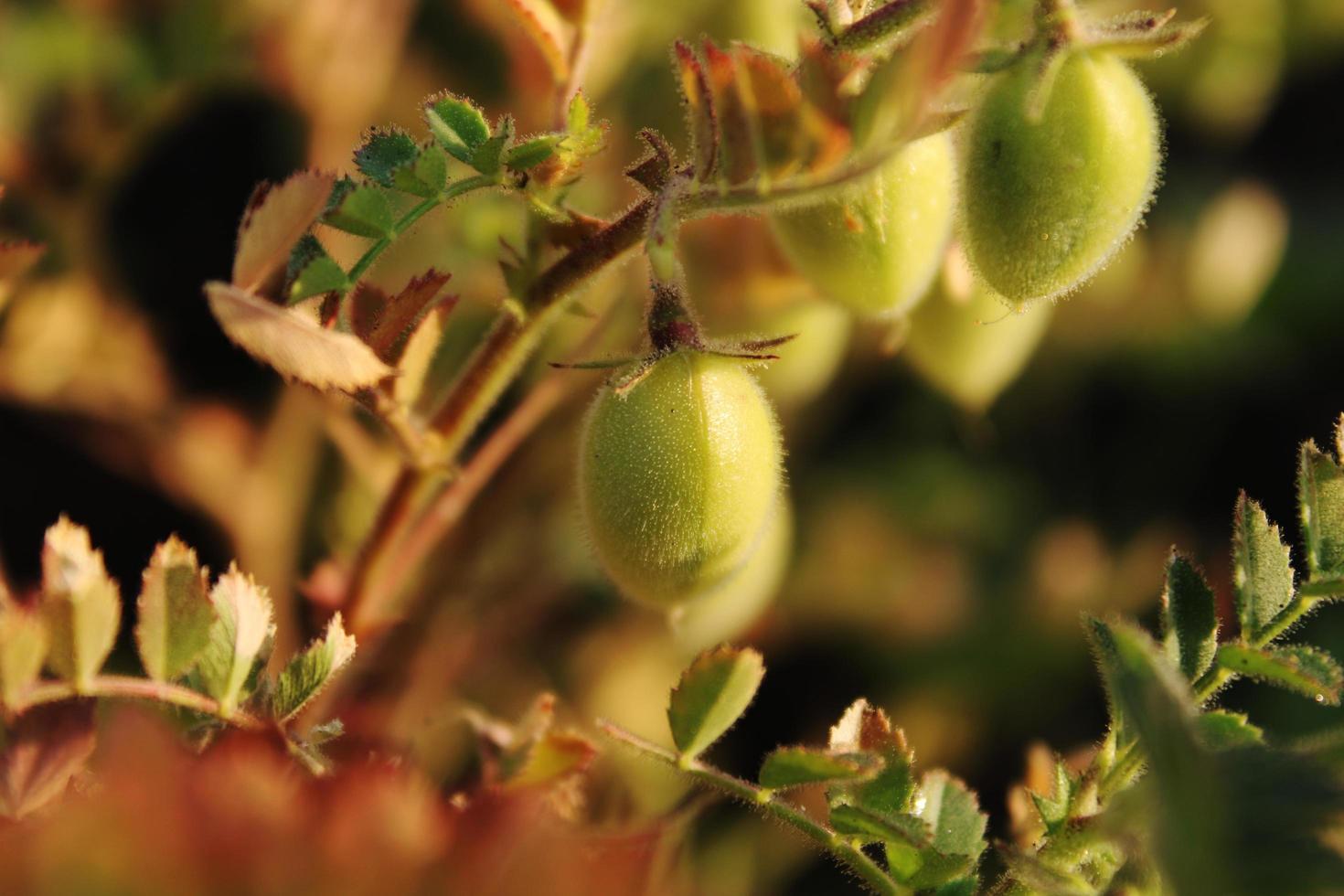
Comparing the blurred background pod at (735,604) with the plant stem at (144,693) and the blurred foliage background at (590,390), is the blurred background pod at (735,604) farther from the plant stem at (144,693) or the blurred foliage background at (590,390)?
the plant stem at (144,693)

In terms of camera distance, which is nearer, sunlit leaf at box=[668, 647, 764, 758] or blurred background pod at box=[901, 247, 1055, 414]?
sunlit leaf at box=[668, 647, 764, 758]

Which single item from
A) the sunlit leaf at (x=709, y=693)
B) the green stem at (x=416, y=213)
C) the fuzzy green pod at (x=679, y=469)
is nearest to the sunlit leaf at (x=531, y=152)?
the green stem at (x=416, y=213)

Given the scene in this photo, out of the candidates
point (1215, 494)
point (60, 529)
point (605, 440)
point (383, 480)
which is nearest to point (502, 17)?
point (383, 480)

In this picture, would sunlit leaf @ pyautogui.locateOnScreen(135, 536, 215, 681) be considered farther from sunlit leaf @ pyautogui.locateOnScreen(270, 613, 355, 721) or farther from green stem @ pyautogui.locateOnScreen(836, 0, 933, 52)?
green stem @ pyautogui.locateOnScreen(836, 0, 933, 52)

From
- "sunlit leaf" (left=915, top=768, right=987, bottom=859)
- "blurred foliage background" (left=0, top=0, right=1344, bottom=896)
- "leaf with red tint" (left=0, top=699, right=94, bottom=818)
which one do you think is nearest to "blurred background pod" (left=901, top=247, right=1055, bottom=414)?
"blurred foliage background" (left=0, top=0, right=1344, bottom=896)

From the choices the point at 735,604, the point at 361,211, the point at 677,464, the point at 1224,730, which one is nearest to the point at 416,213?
the point at 361,211

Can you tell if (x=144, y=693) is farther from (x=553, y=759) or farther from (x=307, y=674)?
(x=553, y=759)

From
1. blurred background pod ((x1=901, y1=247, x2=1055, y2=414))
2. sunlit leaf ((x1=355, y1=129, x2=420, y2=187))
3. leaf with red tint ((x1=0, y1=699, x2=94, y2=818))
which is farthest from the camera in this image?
blurred background pod ((x1=901, y1=247, x2=1055, y2=414))

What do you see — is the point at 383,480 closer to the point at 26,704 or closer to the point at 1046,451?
the point at 26,704
